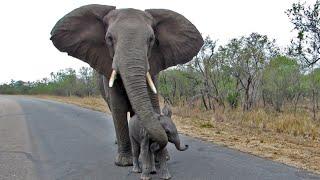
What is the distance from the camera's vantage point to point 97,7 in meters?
6.73

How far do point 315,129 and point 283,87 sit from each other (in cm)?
941

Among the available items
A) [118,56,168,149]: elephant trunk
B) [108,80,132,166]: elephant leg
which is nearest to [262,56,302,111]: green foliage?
[108,80,132,166]: elephant leg

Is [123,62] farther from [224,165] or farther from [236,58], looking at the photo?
[236,58]

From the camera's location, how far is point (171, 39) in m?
6.78

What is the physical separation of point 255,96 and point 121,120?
542 inches

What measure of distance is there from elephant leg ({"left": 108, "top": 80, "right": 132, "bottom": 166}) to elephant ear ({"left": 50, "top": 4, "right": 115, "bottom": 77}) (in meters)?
0.34

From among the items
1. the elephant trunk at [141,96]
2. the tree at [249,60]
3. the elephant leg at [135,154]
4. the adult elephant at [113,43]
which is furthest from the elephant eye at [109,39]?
the tree at [249,60]

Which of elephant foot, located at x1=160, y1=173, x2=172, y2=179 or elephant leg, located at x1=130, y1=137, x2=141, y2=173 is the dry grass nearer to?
elephant foot, located at x1=160, y1=173, x2=172, y2=179

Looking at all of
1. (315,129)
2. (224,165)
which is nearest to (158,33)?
(224,165)

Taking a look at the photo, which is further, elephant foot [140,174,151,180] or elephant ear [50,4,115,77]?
elephant ear [50,4,115,77]

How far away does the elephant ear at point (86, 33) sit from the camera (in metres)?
6.64

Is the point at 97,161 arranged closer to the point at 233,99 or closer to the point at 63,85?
the point at 233,99

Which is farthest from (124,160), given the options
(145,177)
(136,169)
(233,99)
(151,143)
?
(233,99)

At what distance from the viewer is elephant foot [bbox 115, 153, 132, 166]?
6.67 meters
